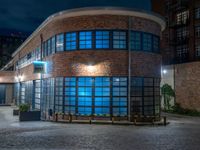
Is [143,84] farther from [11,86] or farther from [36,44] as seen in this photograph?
[11,86]

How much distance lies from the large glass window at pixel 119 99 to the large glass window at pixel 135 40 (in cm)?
333

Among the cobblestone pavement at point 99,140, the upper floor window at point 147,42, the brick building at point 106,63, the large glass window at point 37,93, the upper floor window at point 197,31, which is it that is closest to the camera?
the cobblestone pavement at point 99,140

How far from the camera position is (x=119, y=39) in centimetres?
2267

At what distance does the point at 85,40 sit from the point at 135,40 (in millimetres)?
4164

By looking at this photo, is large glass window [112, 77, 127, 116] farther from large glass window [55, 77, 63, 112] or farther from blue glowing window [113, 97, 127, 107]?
large glass window [55, 77, 63, 112]

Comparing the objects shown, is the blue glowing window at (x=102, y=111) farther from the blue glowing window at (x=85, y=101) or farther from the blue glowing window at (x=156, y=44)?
the blue glowing window at (x=156, y=44)

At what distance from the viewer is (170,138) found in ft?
50.8

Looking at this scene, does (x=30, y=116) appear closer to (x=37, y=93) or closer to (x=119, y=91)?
(x=37, y=93)

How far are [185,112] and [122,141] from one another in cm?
1969

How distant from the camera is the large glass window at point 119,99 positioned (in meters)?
22.2

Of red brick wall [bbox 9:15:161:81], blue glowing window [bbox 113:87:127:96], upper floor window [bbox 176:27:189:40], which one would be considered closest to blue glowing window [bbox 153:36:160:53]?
red brick wall [bbox 9:15:161:81]

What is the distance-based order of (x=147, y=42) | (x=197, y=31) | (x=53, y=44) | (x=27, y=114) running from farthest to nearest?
(x=197, y=31) → (x=53, y=44) → (x=27, y=114) → (x=147, y=42)

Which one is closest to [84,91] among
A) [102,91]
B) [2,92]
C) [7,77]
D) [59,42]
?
[102,91]

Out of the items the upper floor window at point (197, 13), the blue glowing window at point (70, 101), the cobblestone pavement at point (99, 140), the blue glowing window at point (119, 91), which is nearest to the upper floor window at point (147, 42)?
the blue glowing window at point (119, 91)
